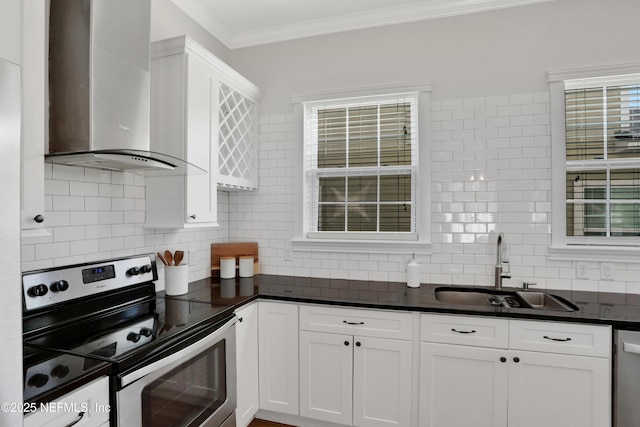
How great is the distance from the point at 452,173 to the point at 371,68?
104 cm

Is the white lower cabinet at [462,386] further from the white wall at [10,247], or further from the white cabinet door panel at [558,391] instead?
the white wall at [10,247]

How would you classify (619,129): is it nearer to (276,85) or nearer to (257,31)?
(276,85)

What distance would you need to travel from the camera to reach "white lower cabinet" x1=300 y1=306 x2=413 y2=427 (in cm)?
219

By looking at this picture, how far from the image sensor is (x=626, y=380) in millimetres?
1829

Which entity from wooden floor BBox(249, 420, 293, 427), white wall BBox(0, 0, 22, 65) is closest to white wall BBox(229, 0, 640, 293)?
wooden floor BBox(249, 420, 293, 427)

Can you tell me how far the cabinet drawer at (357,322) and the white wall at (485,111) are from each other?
2.10 ft

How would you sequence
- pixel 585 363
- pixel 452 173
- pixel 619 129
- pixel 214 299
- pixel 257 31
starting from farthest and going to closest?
pixel 257 31, pixel 452 173, pixel 619 129, pixel 214 299, pixel 585 363

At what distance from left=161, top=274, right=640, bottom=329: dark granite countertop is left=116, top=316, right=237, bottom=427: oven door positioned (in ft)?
1.01

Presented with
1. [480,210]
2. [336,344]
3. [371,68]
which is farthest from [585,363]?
[371,68]

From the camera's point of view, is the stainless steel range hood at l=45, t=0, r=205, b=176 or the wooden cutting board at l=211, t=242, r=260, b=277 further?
the wooden cutting board at l=211, t=242, r=260, b=277

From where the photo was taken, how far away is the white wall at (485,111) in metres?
2.47

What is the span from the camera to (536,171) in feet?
8.34

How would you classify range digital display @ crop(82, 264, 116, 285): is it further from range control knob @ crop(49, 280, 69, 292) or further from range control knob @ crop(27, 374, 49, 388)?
range control knob @ crop(27, 374, 49, 388)

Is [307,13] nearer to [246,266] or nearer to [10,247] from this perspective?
[246,266]
